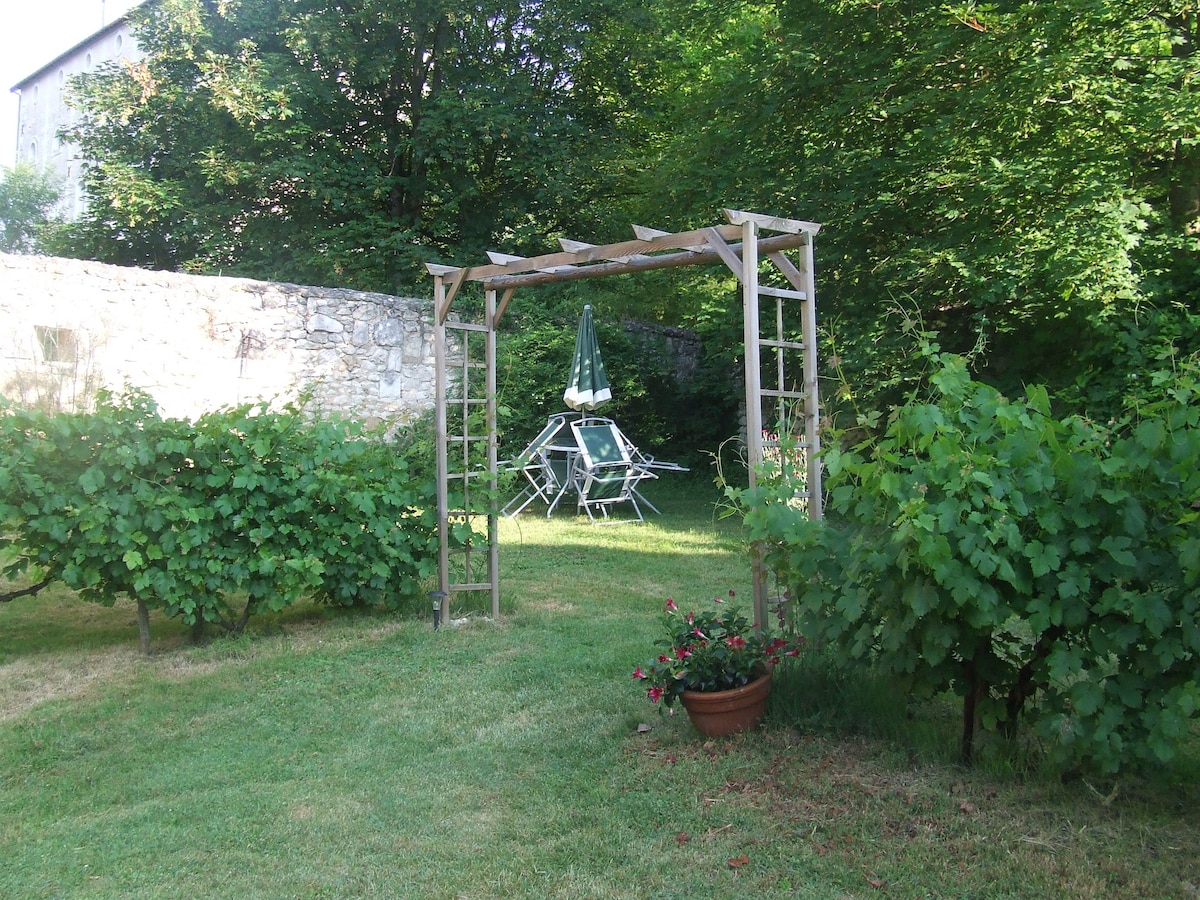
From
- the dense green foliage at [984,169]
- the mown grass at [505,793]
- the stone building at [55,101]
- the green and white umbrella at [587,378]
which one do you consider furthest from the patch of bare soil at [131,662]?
the stone building at [55,101]

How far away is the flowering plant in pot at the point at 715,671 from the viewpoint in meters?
3.04

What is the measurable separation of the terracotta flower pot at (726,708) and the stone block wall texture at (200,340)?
4.04 meters

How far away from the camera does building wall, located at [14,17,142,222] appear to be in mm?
25312

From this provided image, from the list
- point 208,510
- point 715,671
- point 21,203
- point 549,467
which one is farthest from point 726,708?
point 21,203

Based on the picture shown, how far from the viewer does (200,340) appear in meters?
8.64

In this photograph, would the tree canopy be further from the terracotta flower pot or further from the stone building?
the stone building

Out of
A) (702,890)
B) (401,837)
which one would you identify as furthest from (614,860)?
(401,837)

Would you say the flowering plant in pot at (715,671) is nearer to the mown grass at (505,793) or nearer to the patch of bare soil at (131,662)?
the mown grass at (505,793)

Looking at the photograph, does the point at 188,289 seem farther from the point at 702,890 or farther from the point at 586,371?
the point at 702,890

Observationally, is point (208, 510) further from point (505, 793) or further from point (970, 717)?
point (970, 717)

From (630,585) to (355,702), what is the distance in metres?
2.33

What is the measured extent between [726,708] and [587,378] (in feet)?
18.2

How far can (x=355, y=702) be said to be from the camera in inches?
145

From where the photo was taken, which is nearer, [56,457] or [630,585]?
[56,457]
